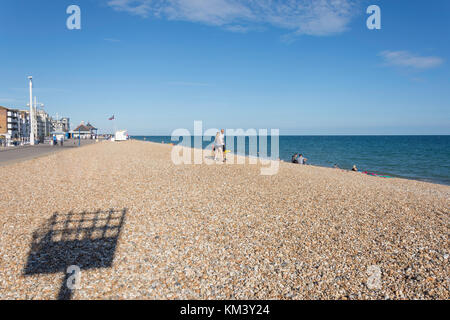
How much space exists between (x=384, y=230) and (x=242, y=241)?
3.31 meters

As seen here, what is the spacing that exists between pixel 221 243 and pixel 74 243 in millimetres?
2793

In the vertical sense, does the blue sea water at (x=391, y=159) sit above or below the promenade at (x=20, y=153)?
below

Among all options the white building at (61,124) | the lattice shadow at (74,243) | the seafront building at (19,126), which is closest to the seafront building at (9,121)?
the seafront building at (19,126)

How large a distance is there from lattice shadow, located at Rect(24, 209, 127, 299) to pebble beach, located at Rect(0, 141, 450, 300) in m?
0.02

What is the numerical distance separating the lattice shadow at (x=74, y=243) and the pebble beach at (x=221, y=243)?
22mm

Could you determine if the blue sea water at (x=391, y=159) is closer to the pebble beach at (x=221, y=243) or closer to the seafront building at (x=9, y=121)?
the pebble beach at (x=221, y=243)

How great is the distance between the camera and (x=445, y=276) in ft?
14.7

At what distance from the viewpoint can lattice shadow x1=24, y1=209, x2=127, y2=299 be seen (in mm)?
4656

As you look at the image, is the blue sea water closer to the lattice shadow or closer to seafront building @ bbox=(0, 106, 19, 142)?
the lattice shadow

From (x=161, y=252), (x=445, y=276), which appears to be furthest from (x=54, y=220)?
(x=445, y=276)

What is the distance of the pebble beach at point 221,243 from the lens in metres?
4.14

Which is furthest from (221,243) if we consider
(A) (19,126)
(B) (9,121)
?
(A) (19,126)
